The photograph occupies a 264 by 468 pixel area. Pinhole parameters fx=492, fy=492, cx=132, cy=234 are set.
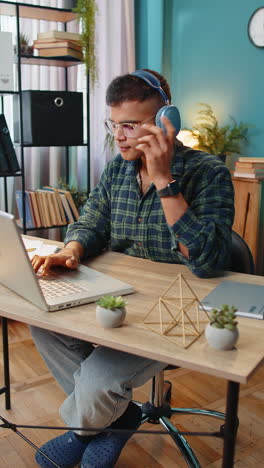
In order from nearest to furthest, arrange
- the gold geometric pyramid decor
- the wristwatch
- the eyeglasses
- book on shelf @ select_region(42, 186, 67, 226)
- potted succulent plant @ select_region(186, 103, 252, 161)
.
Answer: the gold geometric pyramid decor → the wristwatch → the eyeglasses → book on shelf @ select_region(42, 186, 67, 226) → potted succulent plant @ select_region(186, 103, 252, 161)

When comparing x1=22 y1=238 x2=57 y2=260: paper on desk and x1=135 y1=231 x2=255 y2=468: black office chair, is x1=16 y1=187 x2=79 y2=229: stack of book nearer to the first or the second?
x1=22 y1=238 x2=57 y2=260: paper on desk

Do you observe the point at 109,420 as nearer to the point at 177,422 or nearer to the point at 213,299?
the point at 213,299

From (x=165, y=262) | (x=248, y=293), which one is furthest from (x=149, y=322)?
(x=165, y=262)

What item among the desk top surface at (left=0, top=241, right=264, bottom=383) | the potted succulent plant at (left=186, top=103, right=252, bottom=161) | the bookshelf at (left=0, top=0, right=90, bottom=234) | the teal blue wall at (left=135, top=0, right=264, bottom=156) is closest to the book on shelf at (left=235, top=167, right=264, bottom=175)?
the potted succulent plant at (left=186, top=103, right=252, bottom=161)

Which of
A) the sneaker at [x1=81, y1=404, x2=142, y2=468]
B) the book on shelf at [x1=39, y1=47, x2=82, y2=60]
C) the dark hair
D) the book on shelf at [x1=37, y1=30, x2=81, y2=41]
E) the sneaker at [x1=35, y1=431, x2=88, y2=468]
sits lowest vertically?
the sneaker at [x1=35, y1=431, x2=88, y2=468]

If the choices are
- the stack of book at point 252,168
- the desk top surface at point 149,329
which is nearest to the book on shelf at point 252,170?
the stack of book at point 252,168

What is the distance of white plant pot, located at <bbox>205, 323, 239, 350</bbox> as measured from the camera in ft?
2.99

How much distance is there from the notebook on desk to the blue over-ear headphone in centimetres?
47

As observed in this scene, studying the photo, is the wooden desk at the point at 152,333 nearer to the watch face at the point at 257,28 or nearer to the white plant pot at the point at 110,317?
the white plant pot at the point at 110,317

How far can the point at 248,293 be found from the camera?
1229 mm

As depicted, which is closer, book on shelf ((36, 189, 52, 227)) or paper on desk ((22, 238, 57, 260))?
paper on desk ((22, 238, 57, 260))

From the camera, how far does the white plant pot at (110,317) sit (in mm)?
1003

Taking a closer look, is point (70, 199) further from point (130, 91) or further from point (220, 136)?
point (130, 91)

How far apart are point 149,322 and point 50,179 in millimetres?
2425
